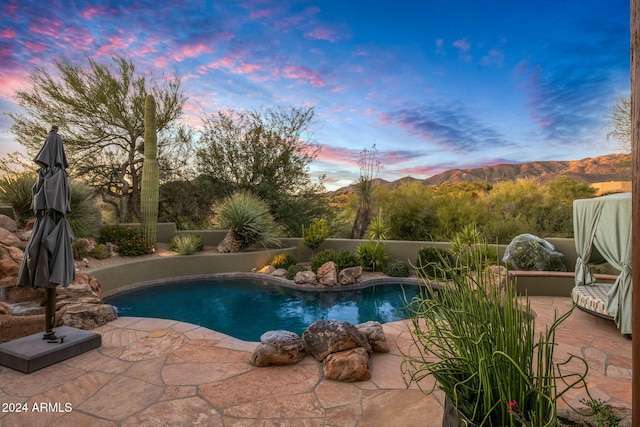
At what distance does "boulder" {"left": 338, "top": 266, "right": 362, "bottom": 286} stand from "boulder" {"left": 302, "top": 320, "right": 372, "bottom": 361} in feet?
14.1

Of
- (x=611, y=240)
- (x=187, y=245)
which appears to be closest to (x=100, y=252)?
(x=187, y=245)

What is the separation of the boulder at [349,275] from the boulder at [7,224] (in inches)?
292

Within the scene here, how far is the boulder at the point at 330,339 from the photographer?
3.29 meters

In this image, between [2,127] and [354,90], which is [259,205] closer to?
[354,90]

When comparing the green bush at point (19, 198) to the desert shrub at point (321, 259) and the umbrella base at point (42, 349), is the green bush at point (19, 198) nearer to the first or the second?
the umbrella base at point (42, 349)

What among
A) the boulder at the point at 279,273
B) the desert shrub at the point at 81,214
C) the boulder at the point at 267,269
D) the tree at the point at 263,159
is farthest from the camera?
the tree at the point at 263,159

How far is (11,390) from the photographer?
8.97ft

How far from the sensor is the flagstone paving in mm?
2373

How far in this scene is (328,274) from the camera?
7844mm

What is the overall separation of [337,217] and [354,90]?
5506mm

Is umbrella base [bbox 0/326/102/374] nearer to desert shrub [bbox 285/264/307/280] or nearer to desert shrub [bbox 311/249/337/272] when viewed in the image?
desert shrub [bbox 285/264/307/280]

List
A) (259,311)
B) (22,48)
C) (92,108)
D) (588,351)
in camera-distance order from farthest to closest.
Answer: (92,108), (22,48), (259,311), (588,351)

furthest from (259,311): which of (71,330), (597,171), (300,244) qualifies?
(597,171)

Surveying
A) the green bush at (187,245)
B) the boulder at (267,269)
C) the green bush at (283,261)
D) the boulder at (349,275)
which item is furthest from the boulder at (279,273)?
the green bush at (187,245)
